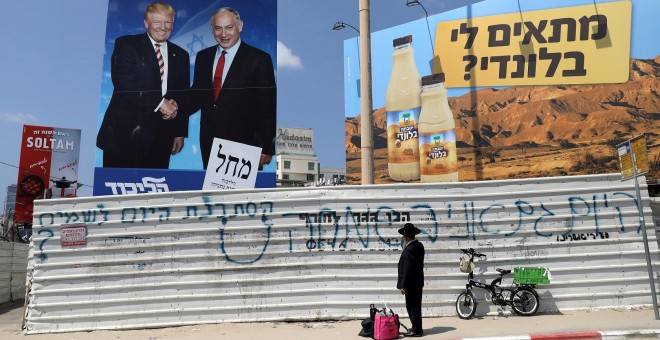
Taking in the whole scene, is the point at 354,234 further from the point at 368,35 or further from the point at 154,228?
the point at 368,35

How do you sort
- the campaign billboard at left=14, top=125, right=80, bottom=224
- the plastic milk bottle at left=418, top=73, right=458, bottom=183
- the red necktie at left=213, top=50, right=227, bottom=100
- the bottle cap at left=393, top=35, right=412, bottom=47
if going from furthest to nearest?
1. the campaign billboard at left=14, top=125, right=80, bottom=224
2. the bottle cap at left=393, top=35, right=412, bottom=47
3. the plastic milk bottle at left=418, top=73, right=458, bottom=183
4. the red necktie at left=213, top=50, right=227, bottom=100

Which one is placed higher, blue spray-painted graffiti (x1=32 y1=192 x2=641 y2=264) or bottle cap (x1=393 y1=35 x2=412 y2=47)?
bottle cap (x1=393 y1=35 x2=412 y2=47)

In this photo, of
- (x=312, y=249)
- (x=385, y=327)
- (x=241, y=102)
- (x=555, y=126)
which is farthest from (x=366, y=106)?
(x=555, y=126)

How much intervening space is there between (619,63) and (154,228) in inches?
616

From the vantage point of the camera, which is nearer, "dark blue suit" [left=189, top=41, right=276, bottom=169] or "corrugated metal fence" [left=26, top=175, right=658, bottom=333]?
"corrugated metal fence" [left=26, top=175, right=658, bottom=333]

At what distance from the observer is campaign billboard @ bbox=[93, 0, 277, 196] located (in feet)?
55.1

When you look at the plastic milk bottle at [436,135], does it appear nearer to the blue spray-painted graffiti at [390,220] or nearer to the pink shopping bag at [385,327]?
the blue spray-painted graffiti at [390,220]

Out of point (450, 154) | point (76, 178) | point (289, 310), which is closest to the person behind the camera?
point (289, 310)

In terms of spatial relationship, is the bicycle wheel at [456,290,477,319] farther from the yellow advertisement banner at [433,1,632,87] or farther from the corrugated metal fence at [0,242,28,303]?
the corrugated metal fence at [0,242,28,303]

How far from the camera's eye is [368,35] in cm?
1434

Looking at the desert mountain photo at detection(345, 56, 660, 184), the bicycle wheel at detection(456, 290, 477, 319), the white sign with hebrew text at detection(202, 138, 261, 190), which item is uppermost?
the desert mountain photo at detection(345, 56, 660, 184)

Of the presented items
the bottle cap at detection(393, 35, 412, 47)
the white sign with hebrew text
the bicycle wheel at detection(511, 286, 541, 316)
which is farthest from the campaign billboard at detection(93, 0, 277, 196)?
the bicycle wheel at detection(511, 286, 541, 316)

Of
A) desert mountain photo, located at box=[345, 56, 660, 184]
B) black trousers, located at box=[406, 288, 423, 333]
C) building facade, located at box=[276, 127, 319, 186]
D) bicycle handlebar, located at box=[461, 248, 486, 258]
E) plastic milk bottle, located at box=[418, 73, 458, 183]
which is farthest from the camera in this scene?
building facade, located at box=[276, 127, 319, 186]

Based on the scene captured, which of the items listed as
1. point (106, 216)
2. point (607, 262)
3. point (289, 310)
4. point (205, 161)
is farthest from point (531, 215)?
point (205, 161)
